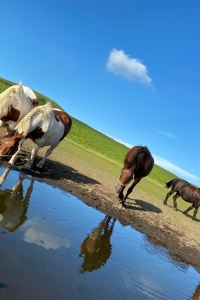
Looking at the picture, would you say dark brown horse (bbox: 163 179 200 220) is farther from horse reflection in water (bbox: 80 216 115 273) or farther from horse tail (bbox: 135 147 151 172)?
horse reflection in water (bbox: 80 216 115 273)

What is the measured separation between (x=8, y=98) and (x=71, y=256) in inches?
359

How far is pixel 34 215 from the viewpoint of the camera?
9.49m

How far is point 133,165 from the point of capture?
17000 mm

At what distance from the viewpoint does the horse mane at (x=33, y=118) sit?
14398 millimetres

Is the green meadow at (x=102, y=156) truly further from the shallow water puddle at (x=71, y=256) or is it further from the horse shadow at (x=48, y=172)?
the shallow water puddle at (x=71, y=256)

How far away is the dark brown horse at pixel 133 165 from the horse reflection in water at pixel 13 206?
5.17 metres

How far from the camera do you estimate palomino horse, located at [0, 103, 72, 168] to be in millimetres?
13841

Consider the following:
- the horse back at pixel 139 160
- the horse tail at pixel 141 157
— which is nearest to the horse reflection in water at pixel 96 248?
the horse back at pixel 139 160

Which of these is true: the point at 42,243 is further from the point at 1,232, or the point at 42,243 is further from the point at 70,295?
the point at 70,295

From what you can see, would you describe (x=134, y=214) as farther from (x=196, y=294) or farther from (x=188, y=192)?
(x=188, y=192)

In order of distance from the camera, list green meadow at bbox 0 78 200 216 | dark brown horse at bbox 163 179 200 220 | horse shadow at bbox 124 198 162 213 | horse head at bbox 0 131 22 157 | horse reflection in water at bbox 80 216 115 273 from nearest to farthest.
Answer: horse reflection in water at bbox 80 216 115 273
horse head at bbox 0 131 22 157
horse shadow at bbox 124 198 162 213
dark brown horse at bbox 163 179 200 220
green meadow at bbox 0 78 200 216

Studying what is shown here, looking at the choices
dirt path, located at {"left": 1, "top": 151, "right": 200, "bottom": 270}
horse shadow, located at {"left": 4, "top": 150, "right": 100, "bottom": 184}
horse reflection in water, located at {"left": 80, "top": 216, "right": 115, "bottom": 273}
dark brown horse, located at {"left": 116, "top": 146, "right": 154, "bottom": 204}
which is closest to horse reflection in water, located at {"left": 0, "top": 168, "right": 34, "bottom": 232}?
horse reflection in water, located at {"left": 80, "top": 216, "right": 115, "bottom": 273}

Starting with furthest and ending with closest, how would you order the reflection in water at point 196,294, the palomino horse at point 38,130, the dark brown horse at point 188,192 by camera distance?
the dark brown horse at point 188,192 → the palomino horse at point 38,130 → the reflection in water at point 196,294

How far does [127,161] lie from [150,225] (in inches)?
110
